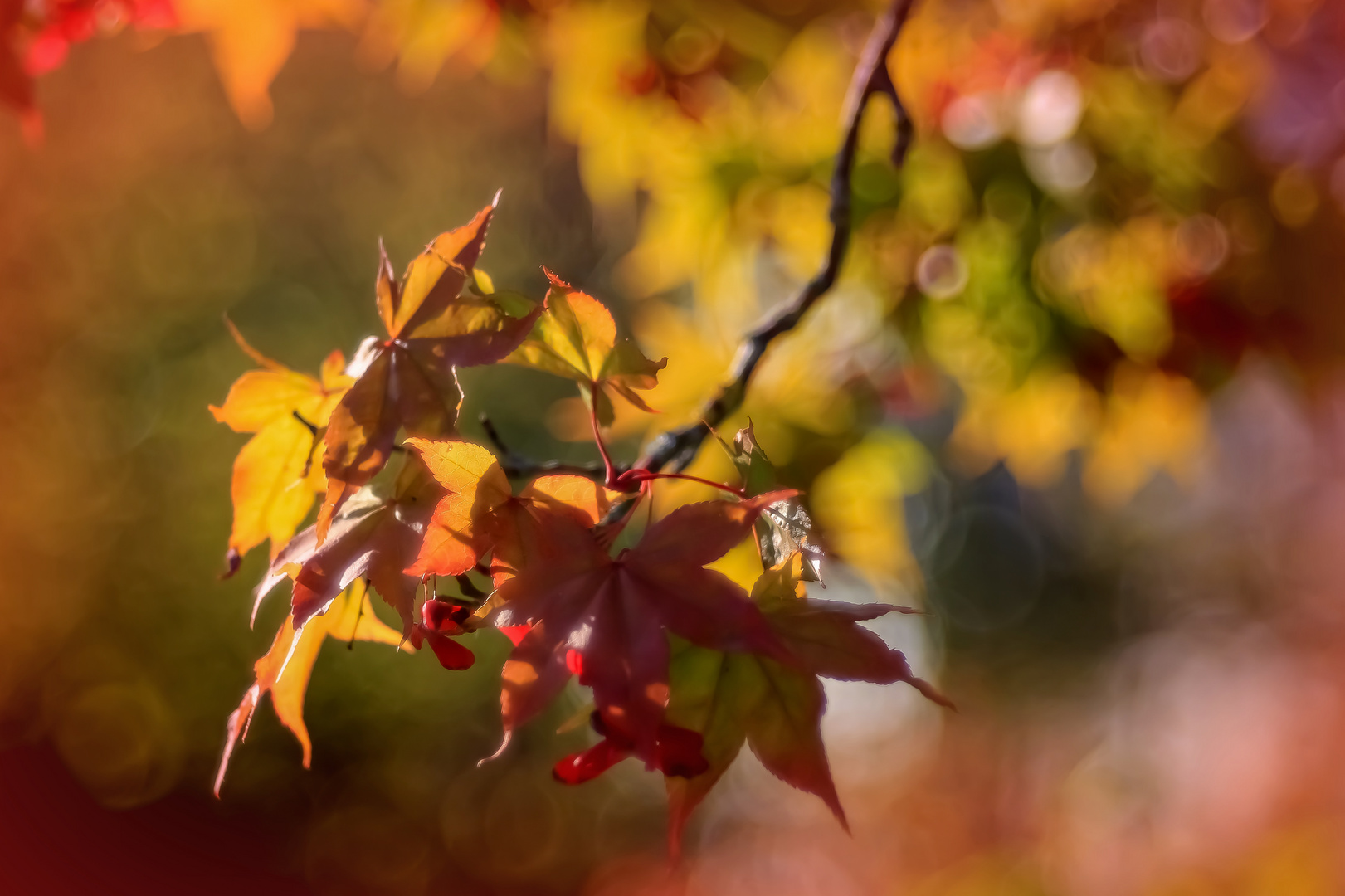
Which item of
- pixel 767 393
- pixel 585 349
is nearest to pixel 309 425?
pixel 585 349

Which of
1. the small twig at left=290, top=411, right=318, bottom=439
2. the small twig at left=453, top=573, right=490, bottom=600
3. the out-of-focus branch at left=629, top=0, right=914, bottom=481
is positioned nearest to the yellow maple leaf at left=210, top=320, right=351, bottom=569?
the small twig at left=290, top=411, right=318, bottom=439

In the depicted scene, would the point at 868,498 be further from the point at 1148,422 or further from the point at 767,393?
the point at 1148,422

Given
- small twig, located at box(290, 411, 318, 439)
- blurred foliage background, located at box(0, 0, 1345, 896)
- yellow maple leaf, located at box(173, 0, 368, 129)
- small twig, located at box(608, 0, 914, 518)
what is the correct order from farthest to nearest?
blurred foliage background, located at box(0, 0, 1345, 896)
yellow maple leaf, located at box(173, 0, 368, 129)
small twig, located at box(608, 0, 914, 518)
small twig, located at box(290, 411, 318, 439)

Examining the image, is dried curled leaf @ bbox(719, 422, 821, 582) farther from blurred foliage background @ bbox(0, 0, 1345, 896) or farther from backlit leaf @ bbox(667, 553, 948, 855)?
blurred foliage background @ bbox(0, 0, 1345, 896)

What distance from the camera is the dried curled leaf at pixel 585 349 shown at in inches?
14.7

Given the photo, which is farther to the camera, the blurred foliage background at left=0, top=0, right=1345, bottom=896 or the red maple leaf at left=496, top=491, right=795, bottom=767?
the blurred foliage background at left=0, top=0, right=1345, bottom=896

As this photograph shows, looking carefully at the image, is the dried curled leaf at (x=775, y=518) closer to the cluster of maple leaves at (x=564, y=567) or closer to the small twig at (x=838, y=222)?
the cluster of maple leaves at (x=564, y=567)

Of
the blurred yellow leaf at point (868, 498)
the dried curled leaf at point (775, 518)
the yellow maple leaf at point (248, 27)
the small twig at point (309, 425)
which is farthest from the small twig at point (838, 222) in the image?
the yellow maple leaf at point (248, 27)

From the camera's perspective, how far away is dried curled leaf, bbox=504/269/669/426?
0.37 meters

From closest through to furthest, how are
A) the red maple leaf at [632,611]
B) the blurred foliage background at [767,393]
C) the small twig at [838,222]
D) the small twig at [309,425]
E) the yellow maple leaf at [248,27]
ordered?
1. the red maple leaf at [632,611]
2. the small twig at [309,425]
3. the small twig at [838,222]
4. the yellow maple leaf at [248,27]
5. the blurred foliage background at [767,393]

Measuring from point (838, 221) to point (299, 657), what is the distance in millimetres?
545

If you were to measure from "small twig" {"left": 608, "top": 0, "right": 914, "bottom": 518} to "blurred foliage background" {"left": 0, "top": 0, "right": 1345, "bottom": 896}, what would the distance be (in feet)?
1.05

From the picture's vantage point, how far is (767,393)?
1095mm

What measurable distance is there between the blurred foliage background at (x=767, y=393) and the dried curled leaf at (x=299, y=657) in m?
0.42
